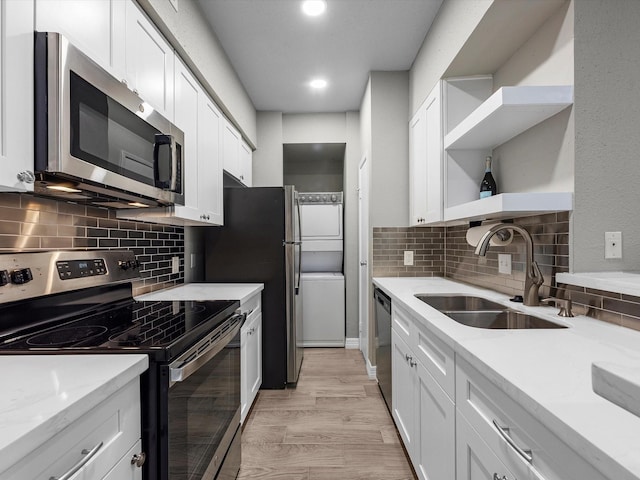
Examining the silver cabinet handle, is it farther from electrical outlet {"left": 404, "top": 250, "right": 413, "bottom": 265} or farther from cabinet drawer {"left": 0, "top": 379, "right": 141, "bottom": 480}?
electrical outlet {"left": 404, "top": 250, "right": 413, "bottom": 265}

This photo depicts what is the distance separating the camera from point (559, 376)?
2.40ft

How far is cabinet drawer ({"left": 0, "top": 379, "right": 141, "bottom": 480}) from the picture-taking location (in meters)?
0.59

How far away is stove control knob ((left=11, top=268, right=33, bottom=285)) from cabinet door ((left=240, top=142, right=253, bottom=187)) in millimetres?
2197

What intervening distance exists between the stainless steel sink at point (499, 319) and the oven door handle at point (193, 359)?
40.5 inches

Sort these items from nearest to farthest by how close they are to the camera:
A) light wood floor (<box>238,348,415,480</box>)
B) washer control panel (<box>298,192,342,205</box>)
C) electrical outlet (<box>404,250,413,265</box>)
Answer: light wood floor (<box>238,348,415,480</box>), electrical outlet (<box>404,250,413,265</box>), washer control panel (<box>298,192,342,205</box>)

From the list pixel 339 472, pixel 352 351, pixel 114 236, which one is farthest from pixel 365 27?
pixel 352 351

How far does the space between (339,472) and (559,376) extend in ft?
4.69

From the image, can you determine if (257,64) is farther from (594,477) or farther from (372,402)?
(594,477)

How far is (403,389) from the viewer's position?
1.84 m

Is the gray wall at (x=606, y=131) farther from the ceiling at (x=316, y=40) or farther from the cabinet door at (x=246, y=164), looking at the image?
the cabinet door at (x=246, y=164)

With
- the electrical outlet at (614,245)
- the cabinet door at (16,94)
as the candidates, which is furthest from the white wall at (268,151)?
the electrical outlet at (614,245)

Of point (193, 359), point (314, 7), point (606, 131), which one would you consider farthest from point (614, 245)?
point (314, 7)

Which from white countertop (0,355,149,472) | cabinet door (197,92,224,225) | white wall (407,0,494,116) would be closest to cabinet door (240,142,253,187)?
cabinet door (197,92,224,225)

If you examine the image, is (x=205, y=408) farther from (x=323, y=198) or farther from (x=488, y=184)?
(x=323, y=198)
